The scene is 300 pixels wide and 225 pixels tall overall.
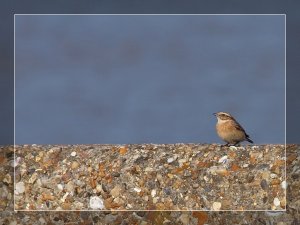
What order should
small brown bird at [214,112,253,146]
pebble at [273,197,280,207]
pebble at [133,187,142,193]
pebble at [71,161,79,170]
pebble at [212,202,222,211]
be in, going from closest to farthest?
pebble at [273,197,280,207], pebble at [212,202,222,211], pebble at [133,187,142,193], small brown bird at [214,112,253,146], pebble at [71,161,79,170]

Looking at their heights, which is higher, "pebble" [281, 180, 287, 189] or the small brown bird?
the small brown bird

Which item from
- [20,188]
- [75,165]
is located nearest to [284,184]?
[75,165]

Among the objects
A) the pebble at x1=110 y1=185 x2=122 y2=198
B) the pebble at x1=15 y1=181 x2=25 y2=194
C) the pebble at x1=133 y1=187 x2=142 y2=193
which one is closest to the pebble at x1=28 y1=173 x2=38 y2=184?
the pebble at x1=15 y1=181 x2=25 y2=194

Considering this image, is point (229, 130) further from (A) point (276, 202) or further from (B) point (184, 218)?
(B) point (184, 218)

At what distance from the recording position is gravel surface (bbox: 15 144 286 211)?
Result: 10508mm

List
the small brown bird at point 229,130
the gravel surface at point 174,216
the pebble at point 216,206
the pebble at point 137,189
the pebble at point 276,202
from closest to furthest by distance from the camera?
the gravel surface at point 174,216, the pebble at point 276,202, the pebble at point 216,206, the pebble at point 137,189, the small brown bird at point 229,130

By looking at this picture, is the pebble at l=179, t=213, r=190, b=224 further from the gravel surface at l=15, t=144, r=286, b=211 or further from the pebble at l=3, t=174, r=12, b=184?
the pebble at l=3, t=174, r=12, b=184

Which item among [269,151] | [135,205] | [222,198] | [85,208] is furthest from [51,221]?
[269,151]

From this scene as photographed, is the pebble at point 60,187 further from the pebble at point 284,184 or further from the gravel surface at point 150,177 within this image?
the pebble at point 284,184

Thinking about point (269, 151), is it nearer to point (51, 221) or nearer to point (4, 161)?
point (51, 221)

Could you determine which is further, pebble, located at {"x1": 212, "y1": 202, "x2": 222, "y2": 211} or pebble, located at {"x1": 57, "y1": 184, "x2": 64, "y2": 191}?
pebble, located at {"x1": 57, "y1": 184, "x2": 64, "y2": 191}

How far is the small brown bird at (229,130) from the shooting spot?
11.0m

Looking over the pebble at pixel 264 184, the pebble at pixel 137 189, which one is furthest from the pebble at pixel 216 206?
the pebble at pixel 137 189

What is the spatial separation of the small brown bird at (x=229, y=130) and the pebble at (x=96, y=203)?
2002mm
